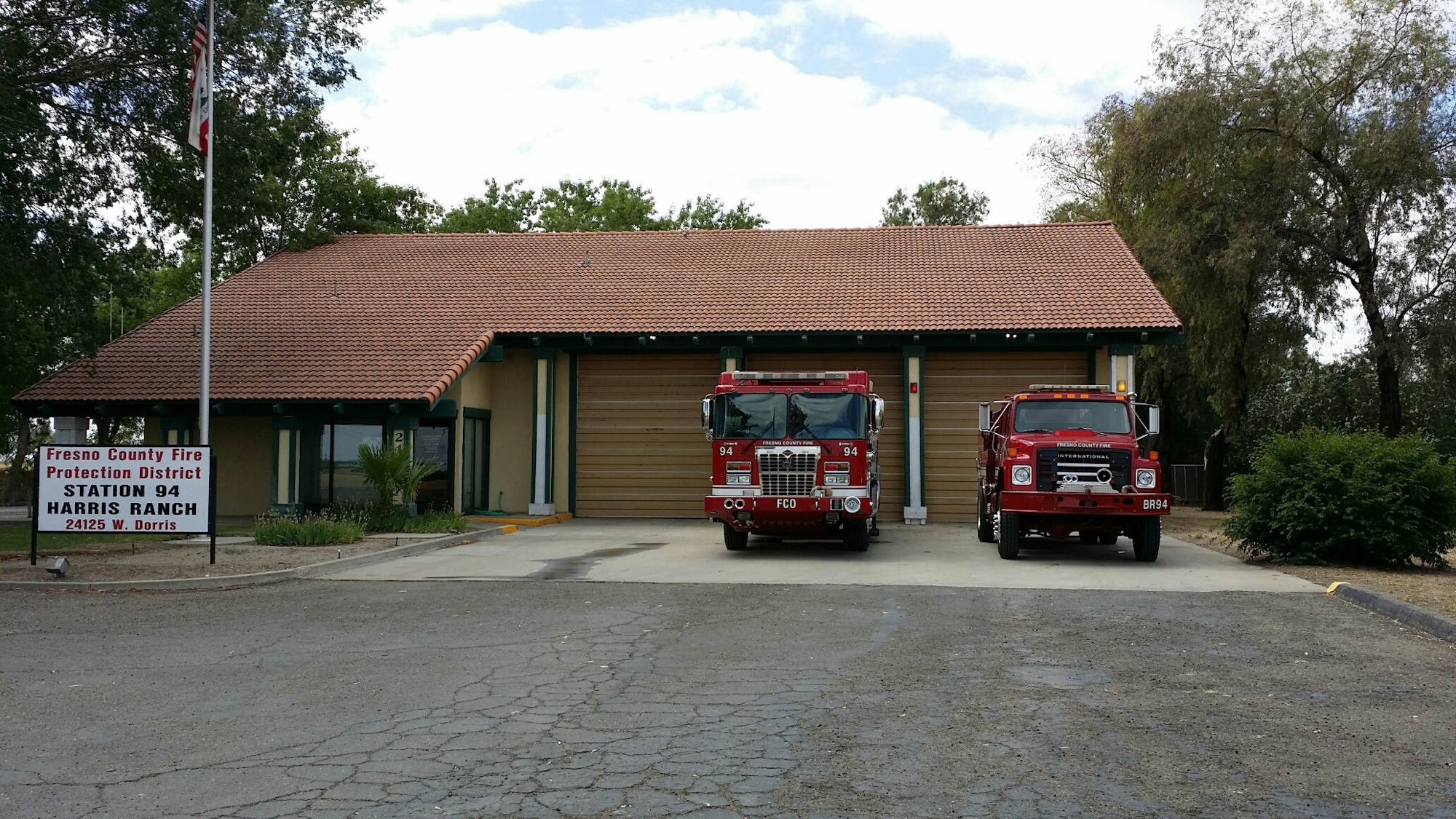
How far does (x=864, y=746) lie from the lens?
20.8ft

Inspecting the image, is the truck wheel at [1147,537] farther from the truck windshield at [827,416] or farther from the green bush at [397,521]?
the green bush at [397,521]

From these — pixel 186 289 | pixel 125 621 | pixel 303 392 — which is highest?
pixel 186 289

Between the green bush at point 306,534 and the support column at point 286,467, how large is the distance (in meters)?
4.42

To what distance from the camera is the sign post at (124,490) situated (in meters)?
14.8

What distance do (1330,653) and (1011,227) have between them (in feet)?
72.3

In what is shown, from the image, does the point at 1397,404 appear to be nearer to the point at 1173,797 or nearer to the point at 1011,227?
the point at 1011,227

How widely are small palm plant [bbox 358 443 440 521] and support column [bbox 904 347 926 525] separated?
9.67 metres

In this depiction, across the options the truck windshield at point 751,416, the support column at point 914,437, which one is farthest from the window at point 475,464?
the support column at point 914,437

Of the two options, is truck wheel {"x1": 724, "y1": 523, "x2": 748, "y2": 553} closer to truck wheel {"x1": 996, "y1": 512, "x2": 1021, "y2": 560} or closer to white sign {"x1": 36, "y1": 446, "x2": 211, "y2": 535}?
truck wheel {"x1": 996, "y1": 512, "x2": 1021, "y2": 560}

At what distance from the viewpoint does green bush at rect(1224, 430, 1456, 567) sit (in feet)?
48.9

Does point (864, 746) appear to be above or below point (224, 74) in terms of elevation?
below

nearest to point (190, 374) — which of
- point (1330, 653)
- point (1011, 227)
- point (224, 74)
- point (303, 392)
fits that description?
point (303, 392)

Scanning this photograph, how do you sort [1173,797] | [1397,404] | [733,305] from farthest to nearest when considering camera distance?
[1397,404] → [733,305] → [1173,797]

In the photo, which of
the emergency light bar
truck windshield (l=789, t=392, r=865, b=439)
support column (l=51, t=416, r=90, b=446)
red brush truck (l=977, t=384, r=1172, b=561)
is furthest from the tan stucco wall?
red brush truck (l=977, t=384, r=1172, b=561)
